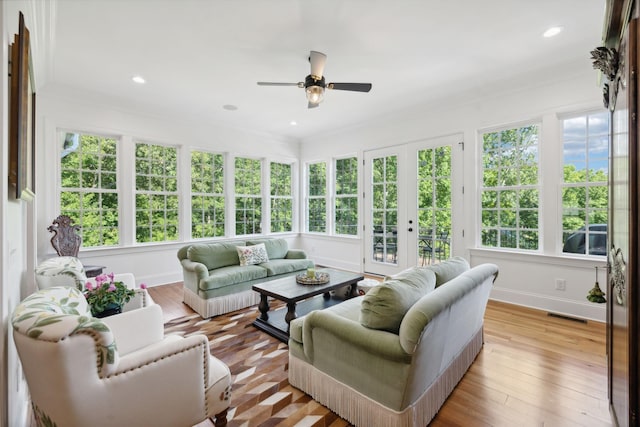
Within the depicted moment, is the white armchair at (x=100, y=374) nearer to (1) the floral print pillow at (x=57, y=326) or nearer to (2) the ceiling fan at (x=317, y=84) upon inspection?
(1) the floral print pillow at (x=57, y=326)

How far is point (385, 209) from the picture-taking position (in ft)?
16.8

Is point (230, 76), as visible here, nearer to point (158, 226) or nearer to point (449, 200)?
point (158, 226)

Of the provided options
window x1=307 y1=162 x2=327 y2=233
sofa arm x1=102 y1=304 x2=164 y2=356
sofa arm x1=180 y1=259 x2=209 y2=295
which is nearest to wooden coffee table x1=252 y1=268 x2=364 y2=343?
sofa arm x1=180 y1=259 x2=209 y2=295

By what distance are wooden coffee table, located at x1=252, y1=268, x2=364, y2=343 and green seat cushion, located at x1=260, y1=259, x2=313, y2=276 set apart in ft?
1.99

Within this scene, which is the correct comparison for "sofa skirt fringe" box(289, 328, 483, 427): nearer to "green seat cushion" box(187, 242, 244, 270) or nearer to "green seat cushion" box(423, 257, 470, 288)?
"green seat cushion" box(423, 257, 470, 288)

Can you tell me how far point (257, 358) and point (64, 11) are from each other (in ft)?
10.7

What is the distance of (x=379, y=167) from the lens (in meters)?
5.21

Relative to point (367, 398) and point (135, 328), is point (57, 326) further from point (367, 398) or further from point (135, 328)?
point (367, 398)

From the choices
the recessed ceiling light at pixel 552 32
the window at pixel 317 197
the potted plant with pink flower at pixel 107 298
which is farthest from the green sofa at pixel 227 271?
the recessed ceiling light at pixel 552 32

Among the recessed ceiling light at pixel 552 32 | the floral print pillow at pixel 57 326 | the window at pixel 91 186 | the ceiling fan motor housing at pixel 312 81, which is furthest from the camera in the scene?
the window at pixel 91 186

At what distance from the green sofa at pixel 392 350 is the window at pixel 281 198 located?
453 centimetres

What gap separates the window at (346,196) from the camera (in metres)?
5.69

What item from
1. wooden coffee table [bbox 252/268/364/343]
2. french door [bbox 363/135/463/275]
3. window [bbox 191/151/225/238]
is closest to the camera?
wooden coffee table [bbox 252/268/364/343]

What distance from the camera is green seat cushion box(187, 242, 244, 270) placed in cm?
368
